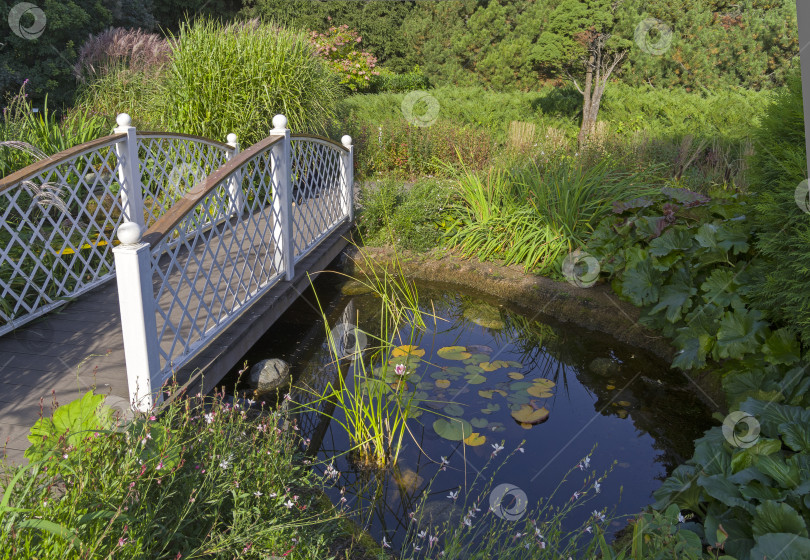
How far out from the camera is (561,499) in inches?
111

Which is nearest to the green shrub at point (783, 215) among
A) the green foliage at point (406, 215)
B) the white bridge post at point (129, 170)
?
the green foliage at point (406, 215)

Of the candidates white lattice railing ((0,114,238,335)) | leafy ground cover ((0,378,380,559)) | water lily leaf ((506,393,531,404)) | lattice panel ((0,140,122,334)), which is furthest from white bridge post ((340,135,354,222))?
leafy ground cover ((0,378,380,559))

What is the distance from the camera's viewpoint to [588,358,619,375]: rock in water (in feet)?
13.3

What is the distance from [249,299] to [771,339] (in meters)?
2.82

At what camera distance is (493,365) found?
4.02 m

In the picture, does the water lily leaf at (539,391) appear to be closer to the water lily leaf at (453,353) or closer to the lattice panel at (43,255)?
the water lily leaf at (453,353)

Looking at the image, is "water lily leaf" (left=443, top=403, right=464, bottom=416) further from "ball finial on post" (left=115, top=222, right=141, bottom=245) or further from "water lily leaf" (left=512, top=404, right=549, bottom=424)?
"ball finial on post" (left=115, top=222, right=141, bottom=245)

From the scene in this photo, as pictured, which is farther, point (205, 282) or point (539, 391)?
point (539, 391)

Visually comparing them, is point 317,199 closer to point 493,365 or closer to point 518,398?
point 493,365

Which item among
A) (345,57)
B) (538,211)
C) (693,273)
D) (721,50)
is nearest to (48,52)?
(345,57)

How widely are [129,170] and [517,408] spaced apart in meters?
3.01

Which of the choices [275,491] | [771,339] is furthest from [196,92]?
[771,339]

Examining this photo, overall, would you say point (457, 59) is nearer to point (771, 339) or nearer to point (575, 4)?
point (575, 4)

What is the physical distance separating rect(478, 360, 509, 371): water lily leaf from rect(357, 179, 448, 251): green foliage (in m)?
→ 2.07
